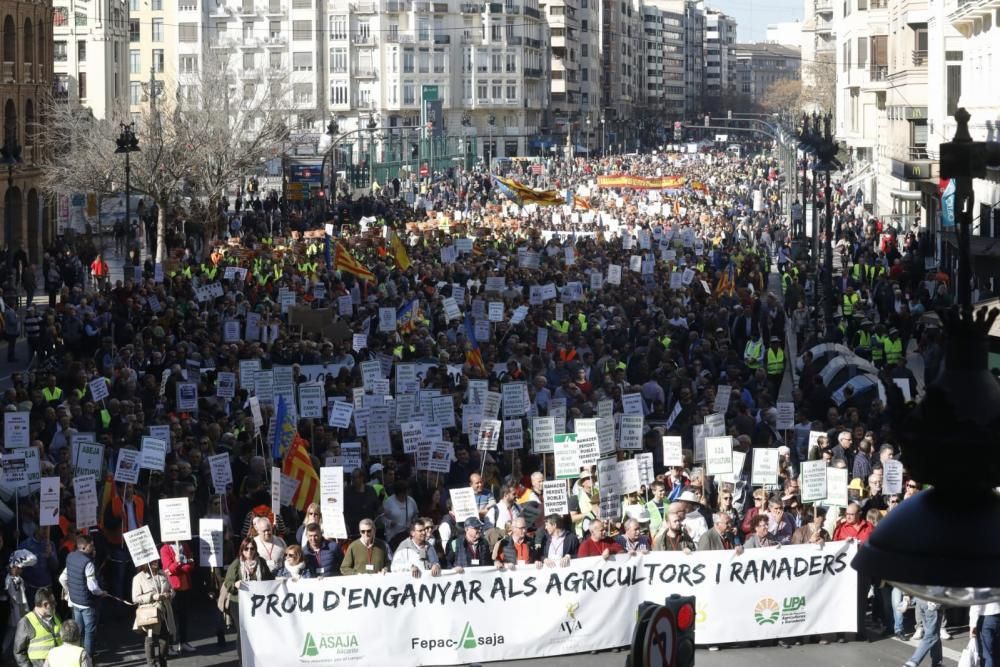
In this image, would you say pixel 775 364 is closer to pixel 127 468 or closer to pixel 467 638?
pixel 127 468

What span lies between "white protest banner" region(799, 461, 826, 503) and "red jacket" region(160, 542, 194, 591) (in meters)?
4.87

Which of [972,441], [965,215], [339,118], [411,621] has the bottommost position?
[411,621]

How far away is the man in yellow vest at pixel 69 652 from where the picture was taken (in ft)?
36.7

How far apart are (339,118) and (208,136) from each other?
79.1 meters

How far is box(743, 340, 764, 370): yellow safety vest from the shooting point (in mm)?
24156

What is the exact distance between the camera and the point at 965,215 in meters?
3.53

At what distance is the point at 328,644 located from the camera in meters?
12.7

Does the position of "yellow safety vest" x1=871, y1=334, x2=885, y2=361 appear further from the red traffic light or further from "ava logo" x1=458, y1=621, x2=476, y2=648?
the red traffic light

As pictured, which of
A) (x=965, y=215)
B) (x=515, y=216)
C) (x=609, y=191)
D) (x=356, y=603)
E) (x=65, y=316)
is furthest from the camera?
(x=609, y=191)

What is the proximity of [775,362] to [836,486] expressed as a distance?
9.62 metres

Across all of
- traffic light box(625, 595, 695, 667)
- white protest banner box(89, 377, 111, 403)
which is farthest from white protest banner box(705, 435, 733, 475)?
traffic light box(625, 595, 695, 667)

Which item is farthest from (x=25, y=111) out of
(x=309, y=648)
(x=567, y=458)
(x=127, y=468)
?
(x=309, y=648)

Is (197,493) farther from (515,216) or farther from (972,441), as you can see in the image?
(515,216)

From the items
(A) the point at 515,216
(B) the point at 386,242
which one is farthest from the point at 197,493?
(A) the point at 515,216
